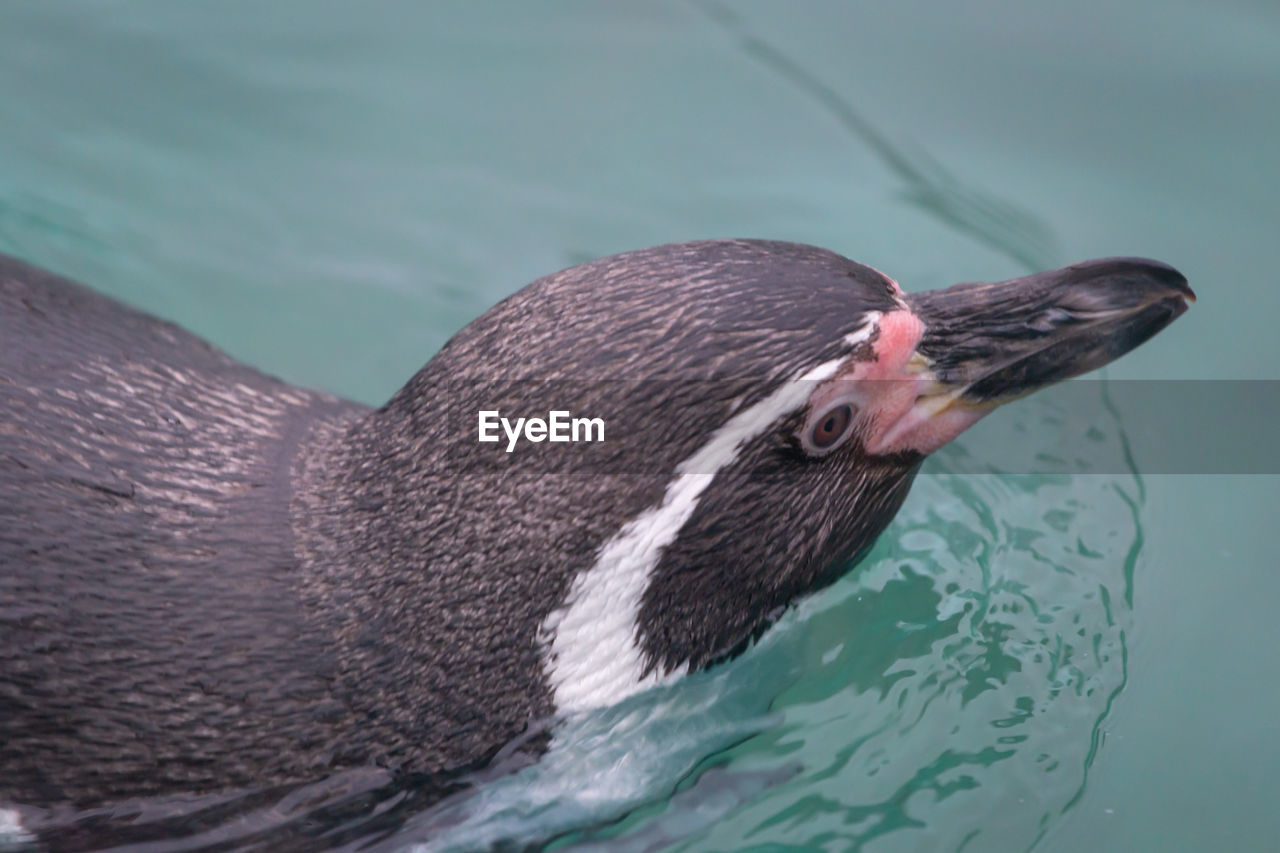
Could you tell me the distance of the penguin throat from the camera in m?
2.50

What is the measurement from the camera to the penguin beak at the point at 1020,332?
9.04ft

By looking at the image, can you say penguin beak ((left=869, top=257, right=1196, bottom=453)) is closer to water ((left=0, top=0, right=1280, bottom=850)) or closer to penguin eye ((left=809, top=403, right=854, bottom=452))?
penguin eye ((left=809, top=403, right=854, bottom=452))

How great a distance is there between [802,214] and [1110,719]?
7.51ft

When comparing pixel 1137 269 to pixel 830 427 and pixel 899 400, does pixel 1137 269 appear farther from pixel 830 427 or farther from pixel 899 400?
pixel 830 427

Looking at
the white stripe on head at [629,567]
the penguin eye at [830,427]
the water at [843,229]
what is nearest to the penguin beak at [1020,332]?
the penguin eye at [830,427]

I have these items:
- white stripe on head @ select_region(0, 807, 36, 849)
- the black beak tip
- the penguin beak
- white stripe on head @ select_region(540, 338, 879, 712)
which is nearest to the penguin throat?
white stripe on head @ select_region(540, 338, 879, 712)

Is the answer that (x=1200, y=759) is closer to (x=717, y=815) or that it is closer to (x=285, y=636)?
(x=717, y=815)

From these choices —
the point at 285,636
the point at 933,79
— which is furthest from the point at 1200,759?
the point at 933,79

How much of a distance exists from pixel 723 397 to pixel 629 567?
14.9 inches

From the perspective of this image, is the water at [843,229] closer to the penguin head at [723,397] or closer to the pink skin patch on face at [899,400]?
the penguin head at [723,397]

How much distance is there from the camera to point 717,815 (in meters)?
2.97

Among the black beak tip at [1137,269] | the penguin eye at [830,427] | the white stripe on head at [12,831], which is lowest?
the white stripe on head at [12,831]

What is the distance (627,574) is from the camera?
2.55 meters

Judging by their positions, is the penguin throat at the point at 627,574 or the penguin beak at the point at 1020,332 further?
the penguin beak at the point at 1020,332
